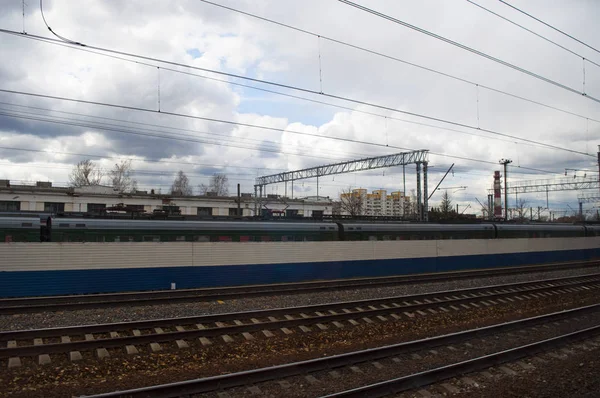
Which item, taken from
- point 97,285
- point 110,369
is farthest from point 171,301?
point 110,369

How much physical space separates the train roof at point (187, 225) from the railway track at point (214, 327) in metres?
7.21

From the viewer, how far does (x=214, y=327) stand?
990 centimetres

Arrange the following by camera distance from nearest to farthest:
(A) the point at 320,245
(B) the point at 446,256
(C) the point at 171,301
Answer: (C) the point at 171,301
(A) the point at 320,245
(B) the point at 446,256

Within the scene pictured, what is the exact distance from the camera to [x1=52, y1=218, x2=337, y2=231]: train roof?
15.5 metres

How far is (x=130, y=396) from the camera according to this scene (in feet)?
18.8

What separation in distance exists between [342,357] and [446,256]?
1850cm

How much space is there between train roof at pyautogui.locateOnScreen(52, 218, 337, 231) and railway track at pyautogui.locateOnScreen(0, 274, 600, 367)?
7.21 m

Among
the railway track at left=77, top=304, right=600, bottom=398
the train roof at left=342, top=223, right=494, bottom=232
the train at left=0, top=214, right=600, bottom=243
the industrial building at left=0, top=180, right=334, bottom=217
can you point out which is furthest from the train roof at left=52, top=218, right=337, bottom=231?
the industrial building at left=0, top=180, right=334, bottom=217

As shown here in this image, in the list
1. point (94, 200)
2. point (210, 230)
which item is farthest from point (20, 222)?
point (94, 200)

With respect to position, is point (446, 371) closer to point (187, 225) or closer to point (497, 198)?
point (187, 225)

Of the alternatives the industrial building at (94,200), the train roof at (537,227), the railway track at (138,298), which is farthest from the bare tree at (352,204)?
the railway track at (138,298)

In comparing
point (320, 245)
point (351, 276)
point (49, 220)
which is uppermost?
point (49, 220)

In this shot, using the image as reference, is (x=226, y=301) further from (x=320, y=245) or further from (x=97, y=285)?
(x=320, y=245)

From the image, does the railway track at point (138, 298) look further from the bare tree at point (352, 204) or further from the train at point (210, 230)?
the bare tree at point (352, 204)
